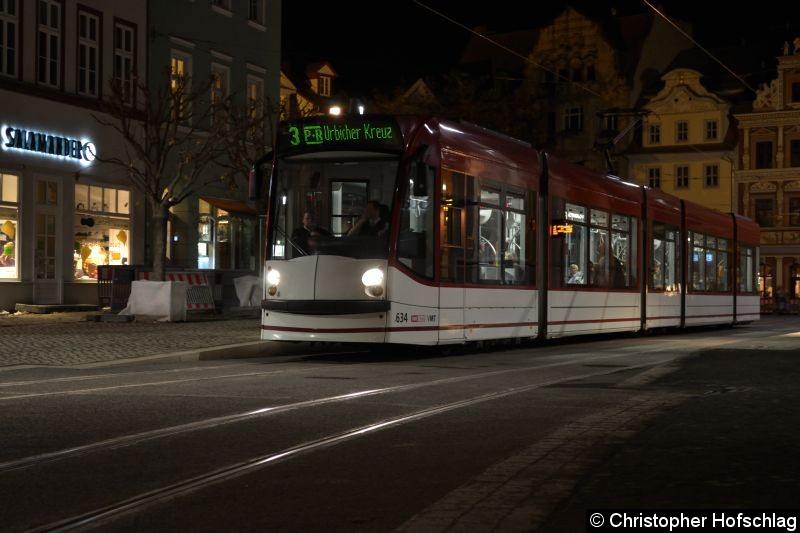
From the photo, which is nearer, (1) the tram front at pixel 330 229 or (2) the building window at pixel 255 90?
(1) the tram front at pixel 330 229

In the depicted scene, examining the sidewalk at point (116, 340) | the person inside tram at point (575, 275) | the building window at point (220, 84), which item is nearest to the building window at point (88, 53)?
the building window at point (220, 84)

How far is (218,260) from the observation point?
40.7m

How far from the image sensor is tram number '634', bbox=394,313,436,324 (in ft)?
55.8

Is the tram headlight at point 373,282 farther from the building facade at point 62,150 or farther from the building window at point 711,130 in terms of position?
the building window at point 711,130

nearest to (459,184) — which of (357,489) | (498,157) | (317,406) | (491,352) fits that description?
(498,157)

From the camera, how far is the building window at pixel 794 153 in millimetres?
68188

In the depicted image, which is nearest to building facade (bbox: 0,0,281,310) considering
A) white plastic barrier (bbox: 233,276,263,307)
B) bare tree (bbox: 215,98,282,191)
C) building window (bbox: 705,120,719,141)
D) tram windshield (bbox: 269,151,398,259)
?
bare tree (bbox: 215,98,282,191)

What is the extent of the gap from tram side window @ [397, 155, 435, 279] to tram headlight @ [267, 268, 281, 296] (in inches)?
70.2

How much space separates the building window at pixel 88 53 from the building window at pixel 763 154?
43.9 metres

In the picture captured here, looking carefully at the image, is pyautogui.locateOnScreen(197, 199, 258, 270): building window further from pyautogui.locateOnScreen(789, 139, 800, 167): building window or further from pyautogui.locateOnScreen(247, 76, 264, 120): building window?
pyautogui.locateOnScreen(789, 139, 800, 167): building window

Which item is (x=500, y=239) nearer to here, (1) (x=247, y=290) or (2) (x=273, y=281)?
(2) (x=273, y=281)

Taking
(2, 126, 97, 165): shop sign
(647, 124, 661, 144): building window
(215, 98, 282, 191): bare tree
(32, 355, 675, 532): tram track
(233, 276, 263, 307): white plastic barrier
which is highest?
(647, 124, 661, 144): building window

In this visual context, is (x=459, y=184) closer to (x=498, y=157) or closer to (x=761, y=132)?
(x=498, y=157)

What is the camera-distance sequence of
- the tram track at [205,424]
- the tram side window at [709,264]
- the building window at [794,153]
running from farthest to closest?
the building window at [794,153], the tram side window at [709,264], the tram track at [205,424]
